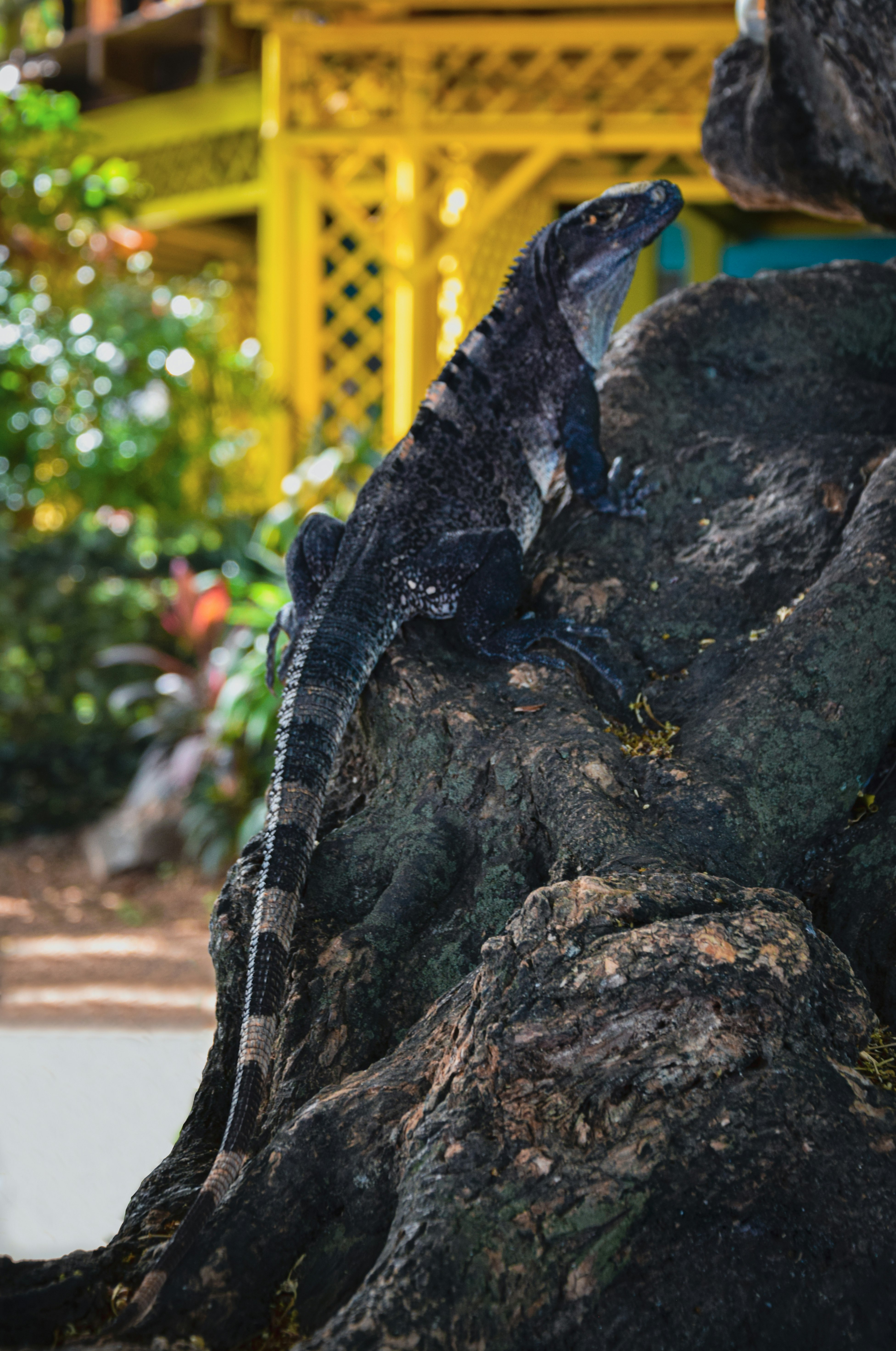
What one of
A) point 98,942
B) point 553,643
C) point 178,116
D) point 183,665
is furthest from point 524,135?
point 553,643

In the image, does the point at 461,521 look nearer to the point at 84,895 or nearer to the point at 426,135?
the point at 84,895

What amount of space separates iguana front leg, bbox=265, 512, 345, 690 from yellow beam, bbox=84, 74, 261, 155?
9321 millimetres

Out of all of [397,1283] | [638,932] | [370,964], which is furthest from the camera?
[370,964]

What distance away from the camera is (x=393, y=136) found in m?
8.13

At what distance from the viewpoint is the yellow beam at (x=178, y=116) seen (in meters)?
10.9

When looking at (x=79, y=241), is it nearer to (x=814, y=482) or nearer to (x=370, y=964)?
(x=814, y=482)

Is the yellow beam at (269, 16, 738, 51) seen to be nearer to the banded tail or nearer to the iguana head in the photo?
the iguana head

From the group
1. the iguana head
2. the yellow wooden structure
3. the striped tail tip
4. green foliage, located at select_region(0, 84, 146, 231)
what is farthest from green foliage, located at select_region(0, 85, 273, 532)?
the striped tail tip

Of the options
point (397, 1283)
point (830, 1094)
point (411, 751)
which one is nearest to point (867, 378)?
point (411, 751)

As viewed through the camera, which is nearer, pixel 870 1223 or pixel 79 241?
pixel 870 1223

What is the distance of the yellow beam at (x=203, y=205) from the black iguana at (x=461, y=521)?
8.61 metres

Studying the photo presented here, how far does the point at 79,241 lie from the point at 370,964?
9029mm

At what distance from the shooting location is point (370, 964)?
6.79 feet

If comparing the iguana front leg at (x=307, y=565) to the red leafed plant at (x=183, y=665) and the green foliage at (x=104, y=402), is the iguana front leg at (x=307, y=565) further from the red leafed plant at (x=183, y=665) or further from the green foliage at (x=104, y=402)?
the green foliage at (x=104, y=402)
